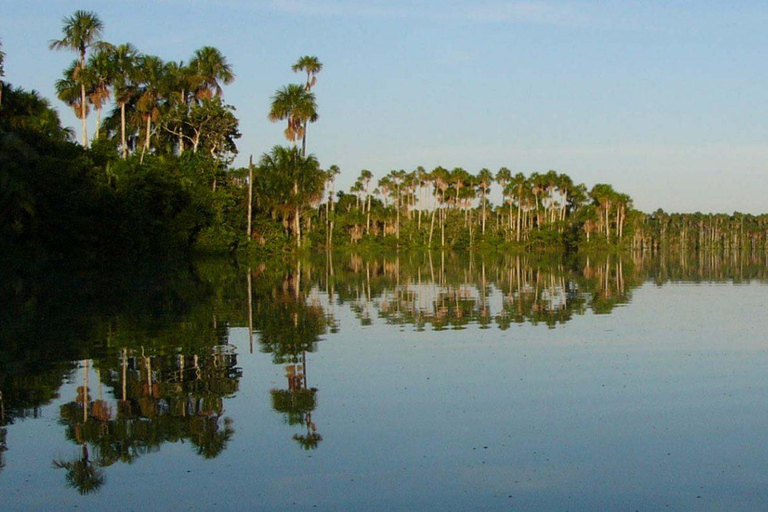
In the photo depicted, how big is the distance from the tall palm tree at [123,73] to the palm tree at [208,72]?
22.2ft

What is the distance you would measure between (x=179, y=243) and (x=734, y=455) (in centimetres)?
4764

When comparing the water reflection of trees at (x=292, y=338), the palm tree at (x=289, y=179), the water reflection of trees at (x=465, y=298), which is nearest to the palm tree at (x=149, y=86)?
the palm tree at (x=289, y=179)

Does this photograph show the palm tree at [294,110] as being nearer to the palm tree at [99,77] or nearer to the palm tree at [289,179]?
the palm tree at [289,179]

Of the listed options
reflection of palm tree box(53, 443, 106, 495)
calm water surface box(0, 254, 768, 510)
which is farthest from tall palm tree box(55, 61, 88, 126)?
reflection of palm tree box(53, 443, 106, 495)

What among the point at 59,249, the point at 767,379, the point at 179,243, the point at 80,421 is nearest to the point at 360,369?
the point at 80,421

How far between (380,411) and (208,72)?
183 feet

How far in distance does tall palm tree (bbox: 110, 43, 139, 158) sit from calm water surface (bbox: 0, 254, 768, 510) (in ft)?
121

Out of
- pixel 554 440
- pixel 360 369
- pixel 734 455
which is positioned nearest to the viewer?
pixel 734 455

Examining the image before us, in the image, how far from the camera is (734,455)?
7.39m

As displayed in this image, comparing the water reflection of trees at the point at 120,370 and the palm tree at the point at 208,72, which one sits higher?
the palm tree at the point at 208,72

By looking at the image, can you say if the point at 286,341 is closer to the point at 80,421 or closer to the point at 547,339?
the point at 547,339

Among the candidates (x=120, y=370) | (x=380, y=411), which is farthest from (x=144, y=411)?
(x=120, y=370)

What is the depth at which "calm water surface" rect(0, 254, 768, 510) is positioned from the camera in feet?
21.3

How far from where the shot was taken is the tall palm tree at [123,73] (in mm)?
52438
